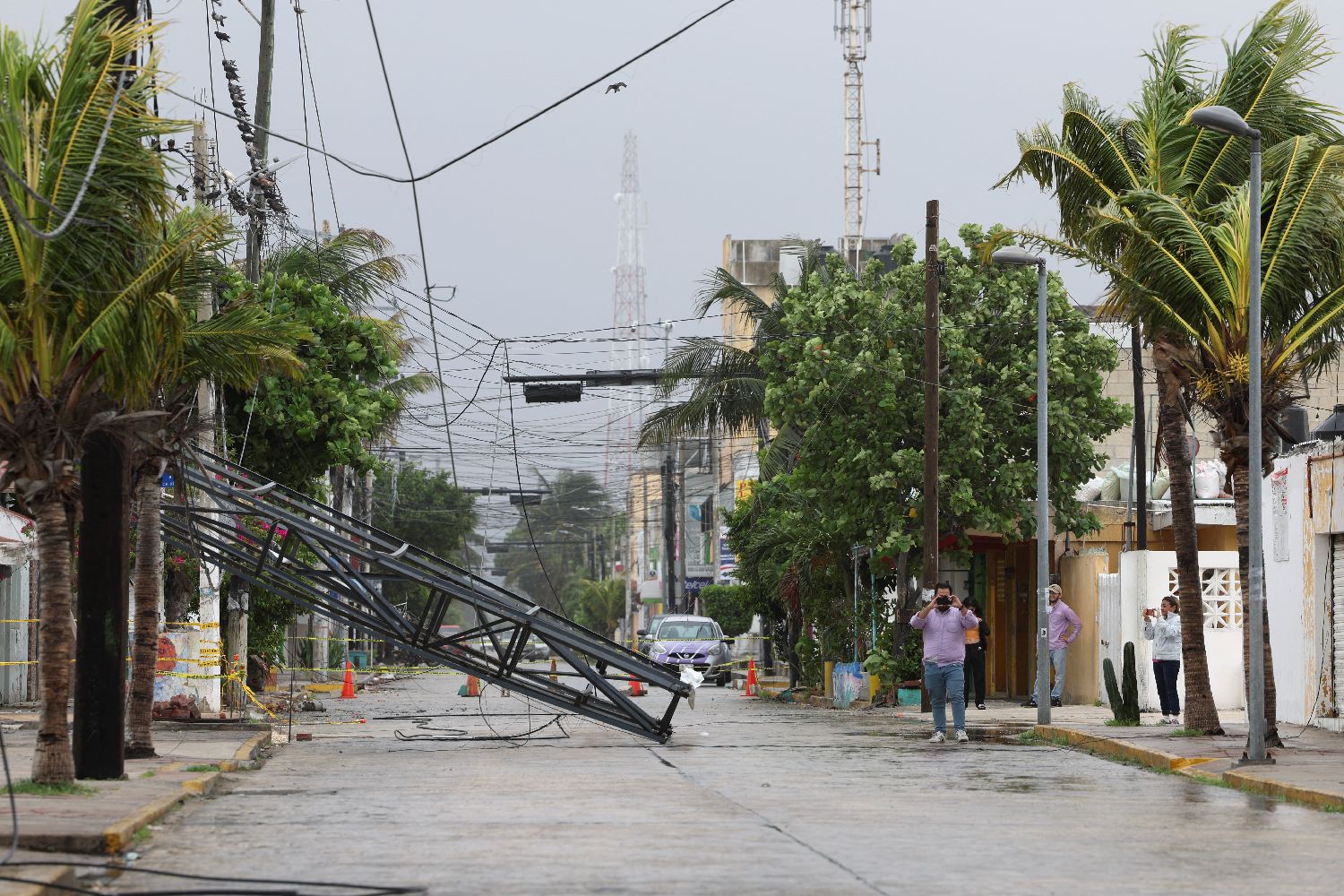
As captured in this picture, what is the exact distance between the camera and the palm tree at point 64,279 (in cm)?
1309

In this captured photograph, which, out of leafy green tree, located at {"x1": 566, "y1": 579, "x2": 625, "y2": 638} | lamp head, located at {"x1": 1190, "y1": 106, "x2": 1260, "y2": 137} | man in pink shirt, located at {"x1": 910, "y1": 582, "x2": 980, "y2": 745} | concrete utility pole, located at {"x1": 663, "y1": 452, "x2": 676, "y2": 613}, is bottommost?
leafy green tree, located at {"x1": 566, "y1": 579, "x2": 625, "y2": 638}

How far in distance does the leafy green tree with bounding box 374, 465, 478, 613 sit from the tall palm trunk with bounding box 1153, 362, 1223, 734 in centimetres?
4847

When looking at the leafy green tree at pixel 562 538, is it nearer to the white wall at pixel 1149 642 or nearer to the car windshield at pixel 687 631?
the car windshield at pixel 687 631

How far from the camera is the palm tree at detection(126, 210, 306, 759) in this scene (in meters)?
15.6

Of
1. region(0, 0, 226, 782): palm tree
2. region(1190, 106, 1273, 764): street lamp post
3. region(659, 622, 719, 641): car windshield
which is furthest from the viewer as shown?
region(659, 622, 719, 641): car windshield

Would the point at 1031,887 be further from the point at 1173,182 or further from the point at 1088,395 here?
the point at 1088,395

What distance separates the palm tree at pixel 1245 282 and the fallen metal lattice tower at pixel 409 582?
6.83 metres

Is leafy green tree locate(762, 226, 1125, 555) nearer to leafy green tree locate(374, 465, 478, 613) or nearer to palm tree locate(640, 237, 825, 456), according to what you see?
palm tree locate(640, 237, 825, 456)

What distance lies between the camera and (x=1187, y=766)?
18.2 metres

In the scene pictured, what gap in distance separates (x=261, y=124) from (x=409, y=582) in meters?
11.1

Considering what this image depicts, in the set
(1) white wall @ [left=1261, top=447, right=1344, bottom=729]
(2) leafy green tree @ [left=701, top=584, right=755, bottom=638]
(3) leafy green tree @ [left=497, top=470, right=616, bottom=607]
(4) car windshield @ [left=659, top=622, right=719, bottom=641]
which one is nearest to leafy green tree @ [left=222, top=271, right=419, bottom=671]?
(1) white wall @ [left=1261, top=447, right=1344, bottom=729]

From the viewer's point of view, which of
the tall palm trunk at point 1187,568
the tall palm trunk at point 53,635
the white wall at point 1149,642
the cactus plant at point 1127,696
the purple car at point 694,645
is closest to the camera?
the tall palm trunk at point 53,635

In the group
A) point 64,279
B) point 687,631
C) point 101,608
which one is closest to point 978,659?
point 687,631

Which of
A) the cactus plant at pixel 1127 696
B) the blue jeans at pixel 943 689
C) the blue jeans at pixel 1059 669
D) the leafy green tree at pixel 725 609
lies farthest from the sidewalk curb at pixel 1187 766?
the leafy green tree at pixel 725 609
